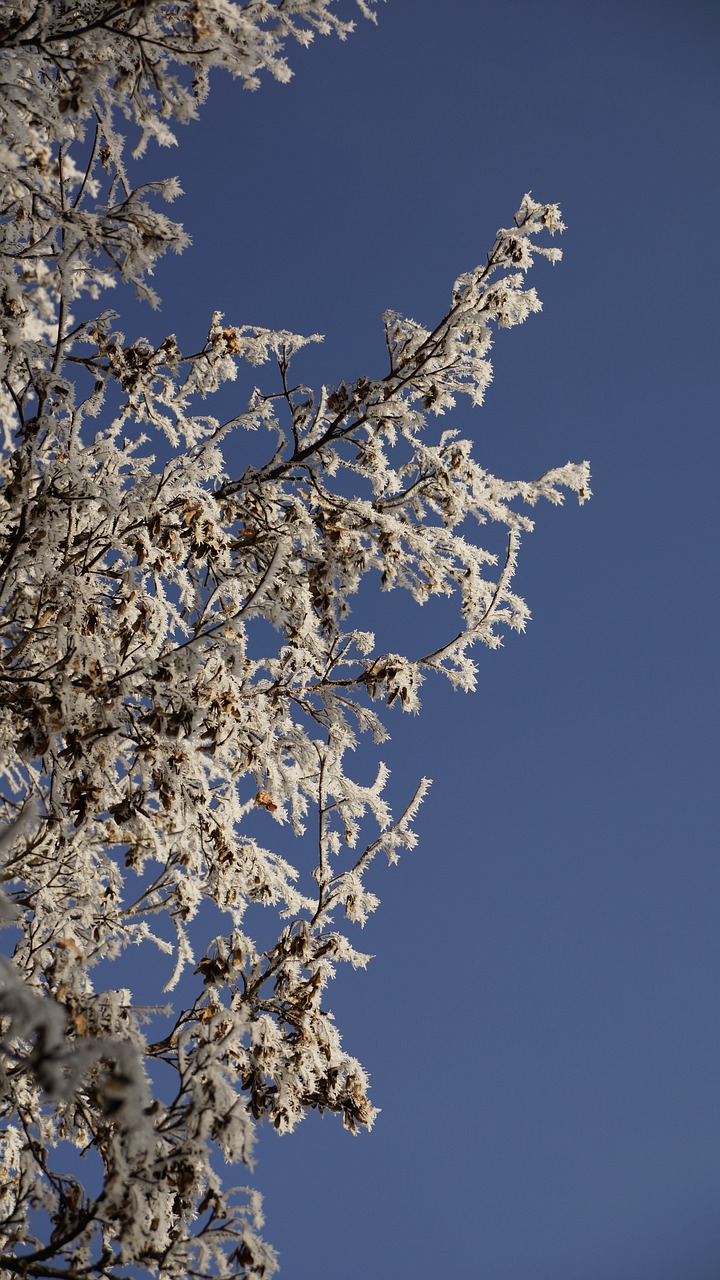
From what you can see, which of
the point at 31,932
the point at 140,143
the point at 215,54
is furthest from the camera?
the point at 31,932

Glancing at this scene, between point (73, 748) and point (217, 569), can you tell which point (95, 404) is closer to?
point (217, 569)

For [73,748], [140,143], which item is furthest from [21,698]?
[140,143]

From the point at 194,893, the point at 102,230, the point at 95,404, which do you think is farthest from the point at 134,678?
the point at 102,230

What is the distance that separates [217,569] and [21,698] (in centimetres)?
121

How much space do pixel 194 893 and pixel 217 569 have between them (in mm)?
1621

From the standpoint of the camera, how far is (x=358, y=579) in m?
5.01

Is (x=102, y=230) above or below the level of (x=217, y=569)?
above

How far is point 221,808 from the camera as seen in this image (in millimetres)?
4844

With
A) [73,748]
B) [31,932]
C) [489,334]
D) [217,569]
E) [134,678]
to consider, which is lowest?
[31,932]

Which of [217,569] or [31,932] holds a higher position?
[217,569]

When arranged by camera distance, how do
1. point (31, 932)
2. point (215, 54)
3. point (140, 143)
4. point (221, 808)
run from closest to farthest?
1. point (215, 54)
2. point (140, 143)
3. point (31, 932)
4. point (221, 808)

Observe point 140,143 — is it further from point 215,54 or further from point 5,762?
point 5,762

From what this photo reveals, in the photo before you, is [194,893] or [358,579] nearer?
[194,893]

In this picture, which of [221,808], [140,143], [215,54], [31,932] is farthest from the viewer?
[221,808]
